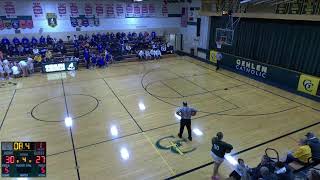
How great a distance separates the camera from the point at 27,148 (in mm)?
4793

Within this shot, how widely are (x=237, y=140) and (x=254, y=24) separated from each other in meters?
10.8

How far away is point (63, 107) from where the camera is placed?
466 inches

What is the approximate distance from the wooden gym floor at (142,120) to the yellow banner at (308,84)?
665 mm

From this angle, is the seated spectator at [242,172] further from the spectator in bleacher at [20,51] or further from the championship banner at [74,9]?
the championship banner at [74,9]

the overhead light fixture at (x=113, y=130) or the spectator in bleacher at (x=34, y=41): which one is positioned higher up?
the spectator in bleacher at (x=34, y=41)

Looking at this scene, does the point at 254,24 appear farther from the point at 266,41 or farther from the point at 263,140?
the point at 263,140

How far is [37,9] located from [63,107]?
13.1m

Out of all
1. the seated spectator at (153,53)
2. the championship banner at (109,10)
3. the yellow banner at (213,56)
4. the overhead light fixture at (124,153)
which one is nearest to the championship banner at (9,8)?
the championship banner at (109,10)

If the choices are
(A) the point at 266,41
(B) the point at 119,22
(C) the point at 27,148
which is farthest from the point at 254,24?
(C) the point at 27,148

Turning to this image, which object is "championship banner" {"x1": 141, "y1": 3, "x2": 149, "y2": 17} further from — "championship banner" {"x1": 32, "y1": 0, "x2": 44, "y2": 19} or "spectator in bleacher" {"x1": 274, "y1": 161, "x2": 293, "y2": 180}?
"spectator in bleacher" {"x1": 274, "y1": 161, "x2": 293, "y2": 180}

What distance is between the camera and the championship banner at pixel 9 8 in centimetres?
1970

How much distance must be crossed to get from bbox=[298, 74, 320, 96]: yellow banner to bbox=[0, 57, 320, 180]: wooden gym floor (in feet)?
2.18

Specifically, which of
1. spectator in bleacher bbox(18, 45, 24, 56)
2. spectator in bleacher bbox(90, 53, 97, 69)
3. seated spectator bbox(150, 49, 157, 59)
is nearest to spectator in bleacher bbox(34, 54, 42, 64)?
spectator in bleacher bbox(18, 45, 24, 56)

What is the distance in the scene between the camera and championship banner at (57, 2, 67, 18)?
69.9 feet
